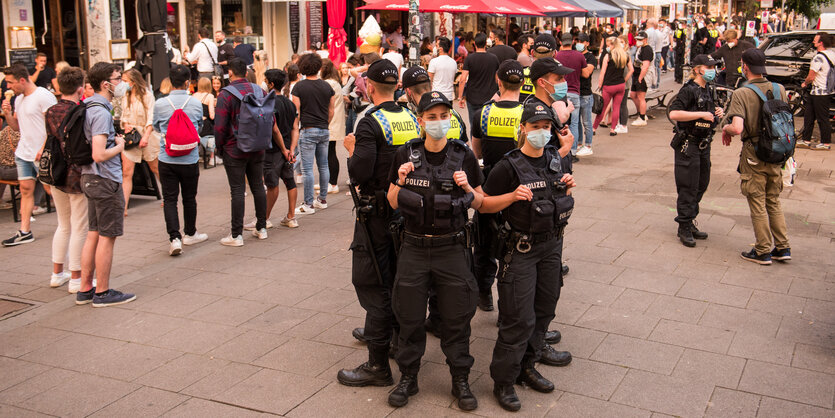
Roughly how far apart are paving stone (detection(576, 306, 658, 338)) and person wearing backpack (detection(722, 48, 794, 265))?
1963 millimetres

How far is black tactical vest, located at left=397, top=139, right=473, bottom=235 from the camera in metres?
4.36

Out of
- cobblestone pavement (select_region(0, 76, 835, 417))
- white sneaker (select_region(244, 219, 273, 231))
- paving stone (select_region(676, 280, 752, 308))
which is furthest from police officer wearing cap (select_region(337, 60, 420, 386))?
white sneaker (select_region(244, 219, 273, 231))

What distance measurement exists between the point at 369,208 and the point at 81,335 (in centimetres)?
252

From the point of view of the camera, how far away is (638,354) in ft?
17.6

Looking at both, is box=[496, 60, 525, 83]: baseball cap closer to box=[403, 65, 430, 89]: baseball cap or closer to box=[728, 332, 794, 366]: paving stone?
box=[403, 65, 430, 89]: baseball cap

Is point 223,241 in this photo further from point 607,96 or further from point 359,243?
point 607,96

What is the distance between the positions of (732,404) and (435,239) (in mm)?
1968

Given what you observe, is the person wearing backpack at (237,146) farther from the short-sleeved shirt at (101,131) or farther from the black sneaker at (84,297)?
the black sneaker at (84,297)

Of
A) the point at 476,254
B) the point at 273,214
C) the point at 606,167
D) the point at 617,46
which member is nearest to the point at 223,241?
the point at 273,214

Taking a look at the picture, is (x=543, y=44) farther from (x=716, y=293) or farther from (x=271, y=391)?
(x=271, y=391)

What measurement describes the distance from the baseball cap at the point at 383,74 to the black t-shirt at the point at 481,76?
23.0 feet

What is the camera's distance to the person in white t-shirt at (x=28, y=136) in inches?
310

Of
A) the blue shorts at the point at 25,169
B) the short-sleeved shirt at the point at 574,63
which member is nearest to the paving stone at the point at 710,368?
the blue shorts at the point at 25,169

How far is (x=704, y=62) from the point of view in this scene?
7.49 m
